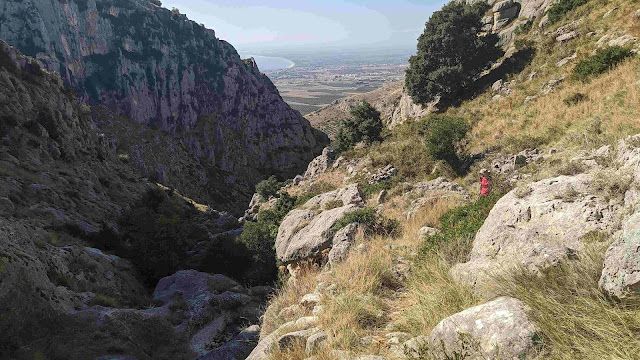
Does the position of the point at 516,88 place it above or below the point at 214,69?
below

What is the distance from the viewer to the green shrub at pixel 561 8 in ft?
104

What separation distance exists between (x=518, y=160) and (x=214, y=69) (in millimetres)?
111805

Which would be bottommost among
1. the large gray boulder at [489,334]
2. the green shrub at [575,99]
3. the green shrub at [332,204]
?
the green shrub at [332,204]

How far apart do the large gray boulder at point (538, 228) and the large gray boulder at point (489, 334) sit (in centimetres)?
84

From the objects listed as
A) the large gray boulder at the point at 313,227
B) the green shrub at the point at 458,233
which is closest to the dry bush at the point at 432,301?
the green shrub at the point at 458,233

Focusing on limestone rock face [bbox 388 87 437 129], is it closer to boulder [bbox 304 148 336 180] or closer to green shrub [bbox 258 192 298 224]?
boulder [bbox 304 148 336 180]

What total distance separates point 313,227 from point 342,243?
4.34m

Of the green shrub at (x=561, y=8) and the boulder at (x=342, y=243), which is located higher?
the green shrub at (x=561, y=8)

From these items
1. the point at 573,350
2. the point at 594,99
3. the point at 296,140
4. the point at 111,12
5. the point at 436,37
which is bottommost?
the point at 296,140

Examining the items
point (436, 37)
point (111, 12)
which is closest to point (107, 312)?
point (436, 37)

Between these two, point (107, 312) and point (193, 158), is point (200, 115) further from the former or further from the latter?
point (107, 312)

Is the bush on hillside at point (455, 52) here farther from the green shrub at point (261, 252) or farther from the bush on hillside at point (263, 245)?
the green shrub at point (261, 252)

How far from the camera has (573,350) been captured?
2969mm

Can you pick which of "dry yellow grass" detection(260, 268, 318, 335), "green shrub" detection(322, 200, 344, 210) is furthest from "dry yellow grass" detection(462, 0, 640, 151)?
"green shrub" detection(322, 200, 344, 210)
